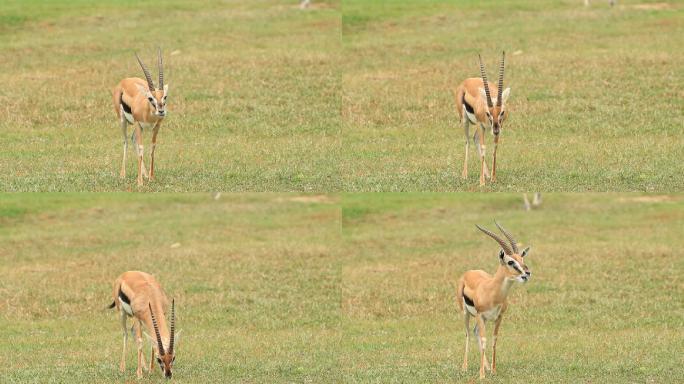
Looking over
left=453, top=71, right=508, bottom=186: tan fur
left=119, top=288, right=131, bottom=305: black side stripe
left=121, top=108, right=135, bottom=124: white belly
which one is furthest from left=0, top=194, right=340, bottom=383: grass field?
left=453, top=71, right=508, bottom=186: tan fur

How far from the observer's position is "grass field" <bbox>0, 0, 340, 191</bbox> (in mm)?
31578

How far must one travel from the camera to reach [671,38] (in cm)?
5112

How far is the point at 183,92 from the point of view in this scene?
144ft

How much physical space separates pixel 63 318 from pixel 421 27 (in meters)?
30.9

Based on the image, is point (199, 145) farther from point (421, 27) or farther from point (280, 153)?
point (421, 27)

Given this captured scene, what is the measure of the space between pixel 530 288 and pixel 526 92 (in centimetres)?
1173

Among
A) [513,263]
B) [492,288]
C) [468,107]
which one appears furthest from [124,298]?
[468,107]

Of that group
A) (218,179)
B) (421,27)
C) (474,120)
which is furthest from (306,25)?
(474,120)

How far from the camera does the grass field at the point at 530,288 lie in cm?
2422

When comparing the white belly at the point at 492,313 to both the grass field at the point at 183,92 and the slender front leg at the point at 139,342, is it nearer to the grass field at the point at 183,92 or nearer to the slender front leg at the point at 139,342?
the slender front leg at the point at 139,342

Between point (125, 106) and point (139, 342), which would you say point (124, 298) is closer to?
point (139, 342)

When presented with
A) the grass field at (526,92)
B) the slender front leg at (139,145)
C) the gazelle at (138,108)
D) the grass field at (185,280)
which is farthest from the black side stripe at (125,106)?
the grass field at (526,92)

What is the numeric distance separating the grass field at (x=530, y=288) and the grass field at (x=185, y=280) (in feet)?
4.09

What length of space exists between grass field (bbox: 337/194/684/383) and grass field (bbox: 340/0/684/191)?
3.62 m
